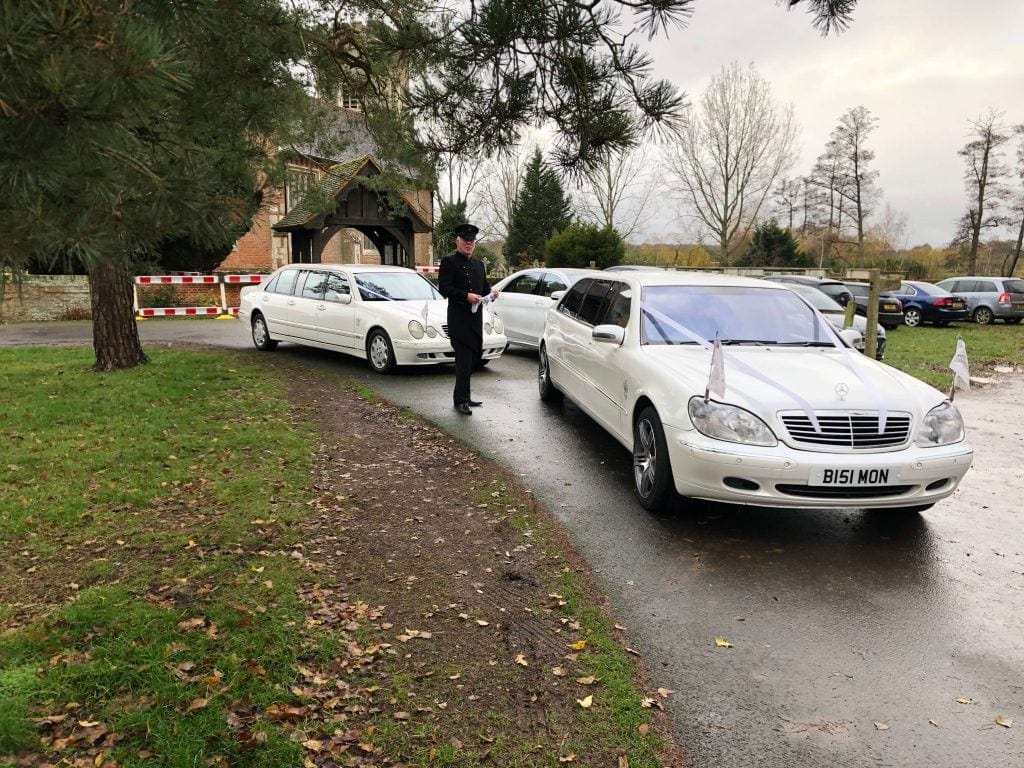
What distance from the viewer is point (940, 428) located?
466cm

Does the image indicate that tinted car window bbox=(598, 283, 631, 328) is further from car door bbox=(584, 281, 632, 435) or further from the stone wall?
the stone wall

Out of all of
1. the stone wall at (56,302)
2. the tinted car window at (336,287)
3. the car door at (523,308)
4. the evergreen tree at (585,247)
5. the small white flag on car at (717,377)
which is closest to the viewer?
the small white flag on car at (717,377)

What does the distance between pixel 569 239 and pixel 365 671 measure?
32583 millimetres

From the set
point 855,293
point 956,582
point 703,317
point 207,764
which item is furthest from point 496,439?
point 855,293

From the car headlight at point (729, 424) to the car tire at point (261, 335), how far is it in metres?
10.3

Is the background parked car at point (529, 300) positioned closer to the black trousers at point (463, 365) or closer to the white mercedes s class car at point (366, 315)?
the white mercedes s class car at point (366, 315)

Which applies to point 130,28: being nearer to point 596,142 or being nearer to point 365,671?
point 365,671

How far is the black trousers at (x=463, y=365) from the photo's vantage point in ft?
26.6

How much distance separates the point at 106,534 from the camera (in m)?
4.50

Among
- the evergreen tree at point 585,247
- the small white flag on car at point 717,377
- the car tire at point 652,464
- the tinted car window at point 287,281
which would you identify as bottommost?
the car tire at point 652,464

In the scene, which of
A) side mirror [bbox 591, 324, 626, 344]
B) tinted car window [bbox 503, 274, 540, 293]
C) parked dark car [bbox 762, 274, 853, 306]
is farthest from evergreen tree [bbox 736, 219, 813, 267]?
side mirror [bbox 591, 324, 626, 344]

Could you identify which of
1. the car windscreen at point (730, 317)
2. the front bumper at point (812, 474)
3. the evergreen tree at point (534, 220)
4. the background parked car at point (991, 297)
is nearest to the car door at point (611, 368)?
the car windscreen at point (730, 317)

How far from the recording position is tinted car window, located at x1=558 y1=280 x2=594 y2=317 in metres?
7.85

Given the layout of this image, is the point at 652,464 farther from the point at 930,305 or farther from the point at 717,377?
the point at 930,305
